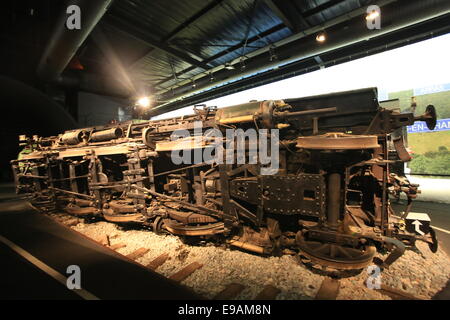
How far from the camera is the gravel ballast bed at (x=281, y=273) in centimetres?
265

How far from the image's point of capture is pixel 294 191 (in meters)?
3.19

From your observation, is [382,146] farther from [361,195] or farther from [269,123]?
[269,123]

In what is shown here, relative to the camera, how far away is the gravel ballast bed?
2.65 meters

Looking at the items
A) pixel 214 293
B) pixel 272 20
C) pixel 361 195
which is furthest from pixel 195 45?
pixel 214 293

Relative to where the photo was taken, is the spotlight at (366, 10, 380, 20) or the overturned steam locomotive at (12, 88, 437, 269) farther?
the spotlight at (366, 10, 380, 20)

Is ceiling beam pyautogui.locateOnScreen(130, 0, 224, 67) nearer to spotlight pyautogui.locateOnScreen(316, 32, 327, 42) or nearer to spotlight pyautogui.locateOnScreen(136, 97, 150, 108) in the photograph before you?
spotlight pyautogui.locateOnScreen(316, 32, 327, 42)

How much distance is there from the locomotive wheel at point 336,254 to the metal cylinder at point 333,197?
0.37 meters

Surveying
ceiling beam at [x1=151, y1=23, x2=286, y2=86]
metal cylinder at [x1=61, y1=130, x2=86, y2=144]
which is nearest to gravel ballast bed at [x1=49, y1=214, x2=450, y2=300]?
metal cylinder at [x1=61, y1=130, x2=86, y2=144]

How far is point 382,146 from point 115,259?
5.27 metres

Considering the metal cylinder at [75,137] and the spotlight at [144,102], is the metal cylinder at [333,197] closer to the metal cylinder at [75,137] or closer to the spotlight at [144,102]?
the metal cylinder at [75,137]

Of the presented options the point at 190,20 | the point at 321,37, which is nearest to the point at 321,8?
the point at 321,37

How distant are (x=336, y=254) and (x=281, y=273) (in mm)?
922

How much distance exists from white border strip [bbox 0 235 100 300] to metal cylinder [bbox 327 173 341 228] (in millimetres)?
3540

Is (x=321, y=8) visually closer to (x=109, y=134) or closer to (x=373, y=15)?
(x=373, y=15)
